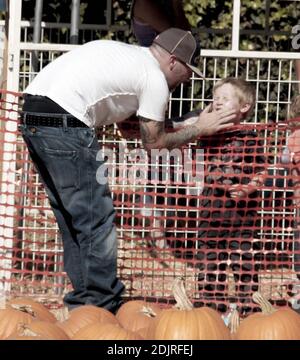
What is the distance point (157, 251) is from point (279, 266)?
943 millimetres

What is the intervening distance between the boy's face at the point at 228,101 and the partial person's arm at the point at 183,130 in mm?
201

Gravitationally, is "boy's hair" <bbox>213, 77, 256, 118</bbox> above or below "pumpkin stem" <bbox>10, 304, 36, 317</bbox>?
above

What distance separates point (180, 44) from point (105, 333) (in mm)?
1932

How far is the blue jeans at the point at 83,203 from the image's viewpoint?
18.9 feet

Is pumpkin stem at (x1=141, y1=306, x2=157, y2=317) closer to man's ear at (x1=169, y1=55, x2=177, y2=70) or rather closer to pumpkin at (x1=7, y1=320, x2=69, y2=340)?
pumpkin at (x1=7, y1=320, x2=69, y2=340)

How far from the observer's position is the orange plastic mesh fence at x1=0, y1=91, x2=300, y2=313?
674cm

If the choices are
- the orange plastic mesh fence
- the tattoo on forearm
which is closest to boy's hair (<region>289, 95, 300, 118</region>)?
the orange plastic mesh fence

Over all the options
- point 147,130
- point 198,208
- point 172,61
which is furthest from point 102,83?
point 198,208

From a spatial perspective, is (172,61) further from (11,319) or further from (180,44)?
(11,319)

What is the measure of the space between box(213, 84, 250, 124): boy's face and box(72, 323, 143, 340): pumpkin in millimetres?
2278

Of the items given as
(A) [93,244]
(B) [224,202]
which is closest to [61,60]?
(A) [93,244]

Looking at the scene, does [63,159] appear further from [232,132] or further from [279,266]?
[279,266]

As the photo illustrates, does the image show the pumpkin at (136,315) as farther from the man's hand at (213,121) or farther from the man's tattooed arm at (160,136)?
the man's hand at (213,121)

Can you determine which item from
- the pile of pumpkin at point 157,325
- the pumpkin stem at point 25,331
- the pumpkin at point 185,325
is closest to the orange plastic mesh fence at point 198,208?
the pile of pumpkin at point 157,325
